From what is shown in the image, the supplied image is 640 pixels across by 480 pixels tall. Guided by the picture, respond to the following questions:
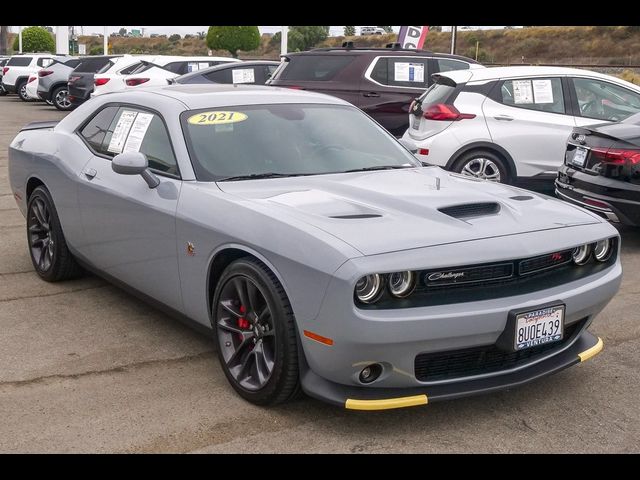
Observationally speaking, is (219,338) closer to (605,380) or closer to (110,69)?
(605,380)

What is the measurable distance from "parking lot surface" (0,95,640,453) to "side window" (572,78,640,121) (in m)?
4.38

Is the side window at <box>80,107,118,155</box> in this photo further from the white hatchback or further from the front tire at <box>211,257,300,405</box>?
the white hatchback

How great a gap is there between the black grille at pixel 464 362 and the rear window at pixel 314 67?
8.19 meters

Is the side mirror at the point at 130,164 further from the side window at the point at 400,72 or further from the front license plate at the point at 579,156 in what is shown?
the side window at the point at 400,72

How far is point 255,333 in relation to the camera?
13.2 ft

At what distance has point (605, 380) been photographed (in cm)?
445

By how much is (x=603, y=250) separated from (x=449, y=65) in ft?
26.1

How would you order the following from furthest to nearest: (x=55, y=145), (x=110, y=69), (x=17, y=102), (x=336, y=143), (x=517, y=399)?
(x=17, y=102) < (x=110, y=69) < (x=55, y=145) < (x=336, y=143) < (x=517, y=399)

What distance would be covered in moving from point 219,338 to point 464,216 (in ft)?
4.52

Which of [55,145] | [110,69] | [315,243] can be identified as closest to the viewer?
[315,243]

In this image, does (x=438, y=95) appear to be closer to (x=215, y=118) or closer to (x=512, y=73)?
(x=512, y=73)

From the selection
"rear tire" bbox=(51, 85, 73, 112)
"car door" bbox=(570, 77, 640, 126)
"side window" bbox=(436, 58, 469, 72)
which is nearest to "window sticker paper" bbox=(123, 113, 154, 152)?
"car door" bbox=(570, 77, 640, 126)
